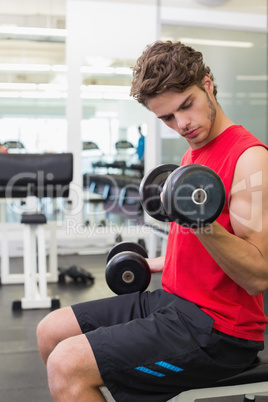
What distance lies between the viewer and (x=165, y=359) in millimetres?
1093

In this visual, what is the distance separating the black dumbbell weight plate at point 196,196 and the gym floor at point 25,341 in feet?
3.88

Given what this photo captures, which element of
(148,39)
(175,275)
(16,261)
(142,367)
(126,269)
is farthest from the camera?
(148,39)

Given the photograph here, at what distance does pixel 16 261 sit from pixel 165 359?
365cm

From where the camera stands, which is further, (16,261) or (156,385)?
(16,261)

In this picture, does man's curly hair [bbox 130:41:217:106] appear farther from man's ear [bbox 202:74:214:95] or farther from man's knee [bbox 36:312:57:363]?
man's knee [bbox 36:312:57:363]

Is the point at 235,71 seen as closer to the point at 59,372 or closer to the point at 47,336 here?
the point at 47,336

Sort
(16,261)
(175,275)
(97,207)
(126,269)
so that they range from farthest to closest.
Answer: (97,207), (16,261), (126,269), (175,275)

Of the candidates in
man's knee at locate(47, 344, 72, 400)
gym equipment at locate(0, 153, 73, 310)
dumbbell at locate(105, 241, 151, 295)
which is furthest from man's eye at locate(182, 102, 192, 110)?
gym equipment at locate(0, 153, 73, 310)

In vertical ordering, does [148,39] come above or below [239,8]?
below

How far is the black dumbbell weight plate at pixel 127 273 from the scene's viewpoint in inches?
55.2

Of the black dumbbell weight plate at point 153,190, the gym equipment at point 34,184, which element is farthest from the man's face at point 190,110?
the gym equipment at point 34,184

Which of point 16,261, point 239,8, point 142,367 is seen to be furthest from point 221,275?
point 239,8

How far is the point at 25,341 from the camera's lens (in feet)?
8.29

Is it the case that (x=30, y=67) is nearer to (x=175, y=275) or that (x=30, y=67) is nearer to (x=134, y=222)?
(x=134, y=222)
